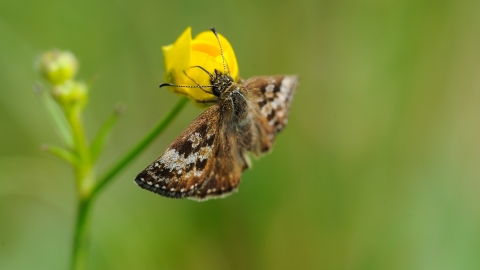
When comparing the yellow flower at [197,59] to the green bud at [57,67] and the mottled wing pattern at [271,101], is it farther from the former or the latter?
the green bud at [57,67]

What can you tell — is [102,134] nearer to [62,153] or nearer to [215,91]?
[62,153]

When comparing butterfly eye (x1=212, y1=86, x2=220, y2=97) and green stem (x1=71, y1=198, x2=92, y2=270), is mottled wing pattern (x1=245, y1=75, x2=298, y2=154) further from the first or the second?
green stem (x1=71, y1=198, x2=92, y2=270)

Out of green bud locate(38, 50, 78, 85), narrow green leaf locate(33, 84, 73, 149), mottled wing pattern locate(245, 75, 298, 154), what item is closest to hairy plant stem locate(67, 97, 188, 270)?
narrow green leaf locate(33, 84, 73, 149)

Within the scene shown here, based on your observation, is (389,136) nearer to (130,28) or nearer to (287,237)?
(287,237)

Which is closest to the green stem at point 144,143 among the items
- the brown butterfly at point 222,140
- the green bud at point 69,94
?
the brown butterfly at point 222,140

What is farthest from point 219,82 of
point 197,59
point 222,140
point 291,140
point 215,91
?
point 291,140

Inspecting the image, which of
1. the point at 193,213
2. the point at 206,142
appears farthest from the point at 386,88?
the point at 206,142

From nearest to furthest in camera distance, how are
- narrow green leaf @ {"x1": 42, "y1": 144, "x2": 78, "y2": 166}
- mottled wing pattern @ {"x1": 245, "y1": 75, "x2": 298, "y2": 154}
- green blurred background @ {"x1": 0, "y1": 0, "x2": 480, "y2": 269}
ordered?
1. narrow green leaf @ {"x1": 42, "y1": 144, "x2": 78, "y2": 166}
2. mottled wing pattern @ {"x1": 245, "y1": 75, "x2": 298, "y2": 154}
3. green blurred background @ {"x1": 0, "y1": 0, "x2": 480, "y2": 269}
